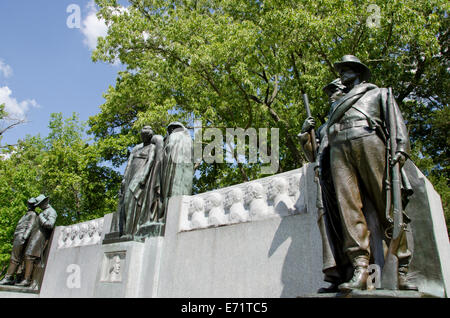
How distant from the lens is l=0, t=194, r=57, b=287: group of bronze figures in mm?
10391

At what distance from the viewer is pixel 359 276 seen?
11.4ft

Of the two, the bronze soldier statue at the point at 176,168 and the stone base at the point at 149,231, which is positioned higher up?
the bronze soldier statue at the point at 176,168

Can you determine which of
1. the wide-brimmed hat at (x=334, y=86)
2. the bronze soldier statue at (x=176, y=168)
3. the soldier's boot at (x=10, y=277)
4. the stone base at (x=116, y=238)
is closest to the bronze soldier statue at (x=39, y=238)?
the soldier's boot at (x=10, y=277)

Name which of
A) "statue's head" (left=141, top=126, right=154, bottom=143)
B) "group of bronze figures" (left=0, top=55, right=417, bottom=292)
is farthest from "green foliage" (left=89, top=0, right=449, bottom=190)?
"group of bronze figures" (left=0, top=55, right=417, bottom=292)

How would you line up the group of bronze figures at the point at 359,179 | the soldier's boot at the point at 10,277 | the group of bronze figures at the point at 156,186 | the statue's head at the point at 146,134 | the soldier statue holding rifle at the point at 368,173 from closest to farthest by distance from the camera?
the soldier statue holding rifle at the point at 368,173
the group of bronze figures at the point at 359,179
the group of bronze figures at the point at 156,186
the statue's head at the point at 146,134
the soldier's boot at the point at 10,277

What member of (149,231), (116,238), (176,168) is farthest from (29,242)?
(176,168)

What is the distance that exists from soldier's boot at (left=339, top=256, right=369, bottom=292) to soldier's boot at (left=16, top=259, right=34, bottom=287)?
9.62 m

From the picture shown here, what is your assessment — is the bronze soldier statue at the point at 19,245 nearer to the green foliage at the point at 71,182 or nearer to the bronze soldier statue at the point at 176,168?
the bronze soldier statue at the point at 176,168

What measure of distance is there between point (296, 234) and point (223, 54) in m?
10.9

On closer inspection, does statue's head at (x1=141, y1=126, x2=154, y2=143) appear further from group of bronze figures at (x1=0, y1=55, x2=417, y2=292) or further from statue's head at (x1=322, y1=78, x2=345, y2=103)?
statue's head at (x1=322, y1=78, x2=345, y2=103)

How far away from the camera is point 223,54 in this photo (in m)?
14.9

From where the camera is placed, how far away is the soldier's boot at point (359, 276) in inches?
133

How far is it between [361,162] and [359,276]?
114cm

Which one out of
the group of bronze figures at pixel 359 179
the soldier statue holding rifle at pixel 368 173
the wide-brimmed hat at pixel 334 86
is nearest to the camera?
the soldier statue holding rifle at pixel 368 173
